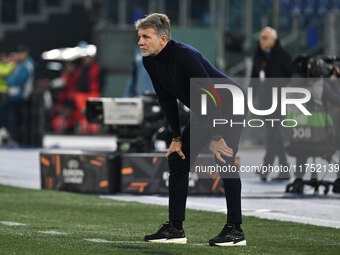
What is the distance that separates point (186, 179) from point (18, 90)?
17.0 m

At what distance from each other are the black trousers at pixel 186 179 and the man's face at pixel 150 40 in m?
0.65

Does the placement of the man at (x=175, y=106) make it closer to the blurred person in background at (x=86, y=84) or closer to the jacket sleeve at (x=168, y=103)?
the jacket sleeve at (x=168, y=103)

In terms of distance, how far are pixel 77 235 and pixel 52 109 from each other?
22.5 m

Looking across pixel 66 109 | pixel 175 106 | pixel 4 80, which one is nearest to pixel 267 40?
pixel 175 106

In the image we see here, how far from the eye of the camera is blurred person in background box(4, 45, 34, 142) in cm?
2531

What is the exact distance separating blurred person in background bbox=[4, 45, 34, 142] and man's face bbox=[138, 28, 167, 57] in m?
17.0

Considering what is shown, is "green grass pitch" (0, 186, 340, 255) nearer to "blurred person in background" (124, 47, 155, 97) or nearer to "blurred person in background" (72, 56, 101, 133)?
"blurred person in background" (124, 47, 155, 97)

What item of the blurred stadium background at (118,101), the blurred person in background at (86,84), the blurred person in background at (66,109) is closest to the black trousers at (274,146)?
the blurred stadium background at (118,101)

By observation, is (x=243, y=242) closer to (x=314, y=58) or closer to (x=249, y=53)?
(x=314, y=58)

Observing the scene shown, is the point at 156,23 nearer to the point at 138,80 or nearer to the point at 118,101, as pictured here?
the point at 118,101

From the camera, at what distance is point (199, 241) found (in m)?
9.25

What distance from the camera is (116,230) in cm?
1009

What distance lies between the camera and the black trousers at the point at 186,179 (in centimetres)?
863

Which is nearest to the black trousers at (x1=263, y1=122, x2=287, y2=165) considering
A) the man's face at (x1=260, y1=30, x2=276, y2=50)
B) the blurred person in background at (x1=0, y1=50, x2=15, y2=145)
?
the man's face at (x1=260, y1=30, x2=276, y2=50)
